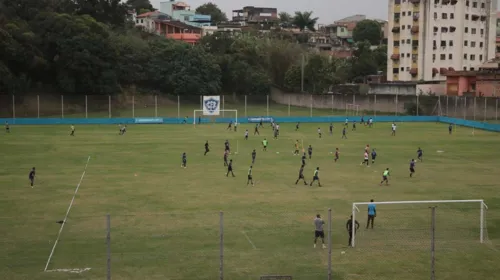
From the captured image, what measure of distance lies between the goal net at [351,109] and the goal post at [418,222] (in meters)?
65.7

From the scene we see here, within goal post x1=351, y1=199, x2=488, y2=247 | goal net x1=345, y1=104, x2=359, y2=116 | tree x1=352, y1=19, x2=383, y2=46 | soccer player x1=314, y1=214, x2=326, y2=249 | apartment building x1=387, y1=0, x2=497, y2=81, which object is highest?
tree x1=352, y1=19, x2=383, y2=46

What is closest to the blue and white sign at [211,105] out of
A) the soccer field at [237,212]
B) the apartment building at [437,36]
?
the soccer field at [237,212]

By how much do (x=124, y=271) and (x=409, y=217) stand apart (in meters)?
13.8

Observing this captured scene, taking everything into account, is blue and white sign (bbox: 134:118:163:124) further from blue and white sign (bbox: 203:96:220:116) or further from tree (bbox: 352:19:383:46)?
tree (bbox: 352:19:383:46)

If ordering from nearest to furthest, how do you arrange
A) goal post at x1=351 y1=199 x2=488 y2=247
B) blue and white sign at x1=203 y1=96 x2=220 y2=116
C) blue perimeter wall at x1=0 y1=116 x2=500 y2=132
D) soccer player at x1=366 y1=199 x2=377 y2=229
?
goal post at x1=351 y1=199 x2=488 y2=247 < soccer player at x1=366 y1=199 x2=377 y2=229 < blue and white sign at x1=203 y1=96 x2=220 y2=116 < blue perimeter wall at x1=0 y1=116 x2=500 y2=132

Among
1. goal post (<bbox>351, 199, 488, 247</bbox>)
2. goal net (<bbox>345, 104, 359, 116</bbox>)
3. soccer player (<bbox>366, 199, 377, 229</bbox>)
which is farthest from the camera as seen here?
goal net (<bbox>345, 104, 359, 116</bbox>)

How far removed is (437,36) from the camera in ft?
359

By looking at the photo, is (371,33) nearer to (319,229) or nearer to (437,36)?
(437,36)

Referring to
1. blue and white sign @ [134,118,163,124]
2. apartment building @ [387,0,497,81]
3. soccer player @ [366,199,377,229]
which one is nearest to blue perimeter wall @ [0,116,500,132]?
blue and white sign @ [134,118,163,124]

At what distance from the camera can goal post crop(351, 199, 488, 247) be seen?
24.4 meters

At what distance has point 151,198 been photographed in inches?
1293

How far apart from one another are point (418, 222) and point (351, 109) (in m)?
72.2

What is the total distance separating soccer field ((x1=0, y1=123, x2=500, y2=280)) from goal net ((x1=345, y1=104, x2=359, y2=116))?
128 feet

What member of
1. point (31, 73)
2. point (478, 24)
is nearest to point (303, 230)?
point (31, 73)
